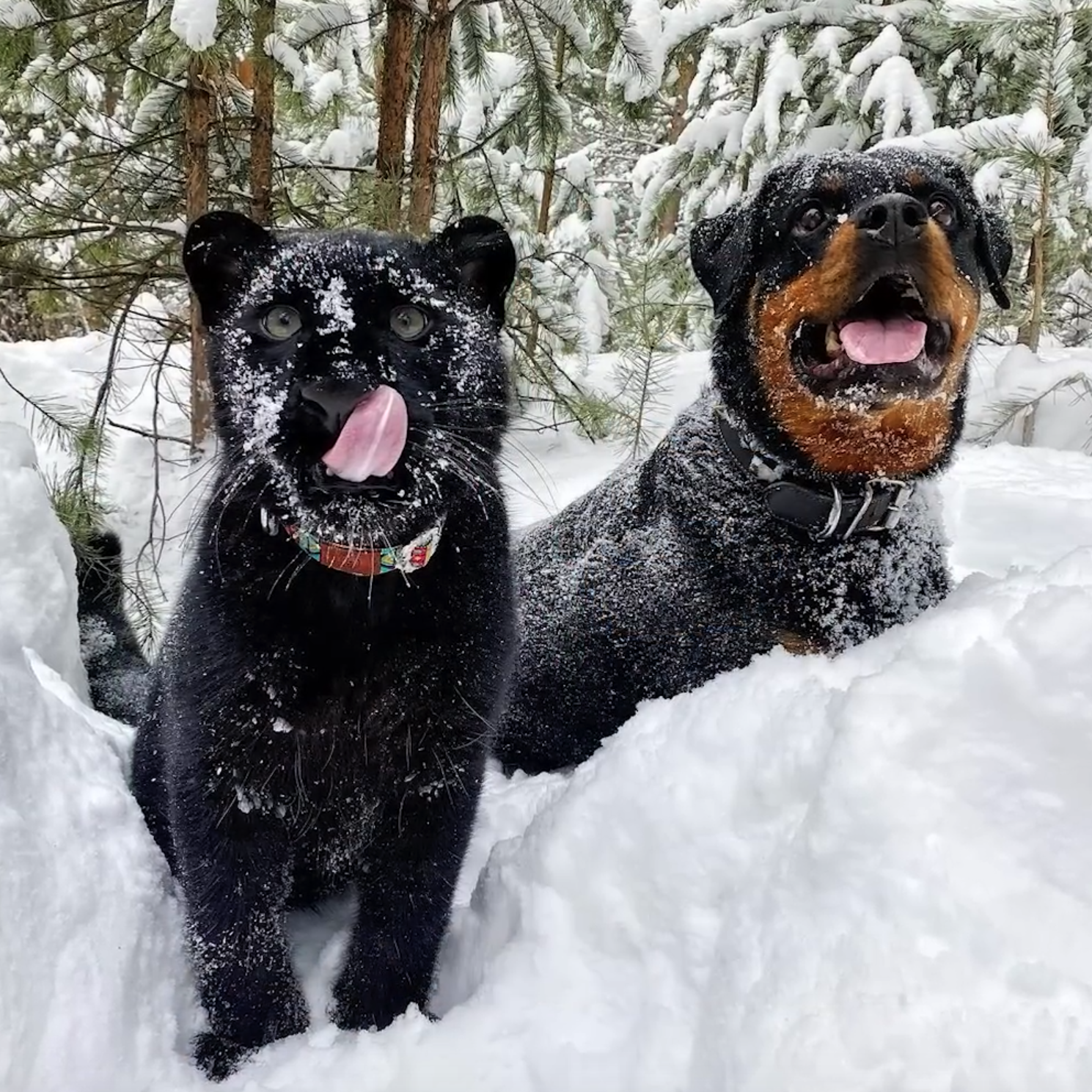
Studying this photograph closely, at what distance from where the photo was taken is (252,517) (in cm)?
171

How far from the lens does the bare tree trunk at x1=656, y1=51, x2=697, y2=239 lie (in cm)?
788

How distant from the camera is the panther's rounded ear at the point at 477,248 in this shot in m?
1.86

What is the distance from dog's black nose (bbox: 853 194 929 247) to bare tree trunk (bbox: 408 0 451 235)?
102 inches

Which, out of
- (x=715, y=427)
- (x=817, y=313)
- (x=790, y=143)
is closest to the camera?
(x=817, y=313)

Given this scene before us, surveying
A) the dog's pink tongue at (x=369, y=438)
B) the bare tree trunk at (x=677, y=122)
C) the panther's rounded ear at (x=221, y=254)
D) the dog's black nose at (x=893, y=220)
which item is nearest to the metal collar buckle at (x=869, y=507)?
the dog's black nose at (x=893, y=220)

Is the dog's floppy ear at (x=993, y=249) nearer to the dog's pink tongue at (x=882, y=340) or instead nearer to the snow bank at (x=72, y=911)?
the dog's pink tongue at (x=882, y=340)

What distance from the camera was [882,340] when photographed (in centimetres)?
231

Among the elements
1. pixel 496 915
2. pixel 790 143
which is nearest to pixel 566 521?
pixel 496 915

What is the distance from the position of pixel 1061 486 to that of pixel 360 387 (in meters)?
4.35

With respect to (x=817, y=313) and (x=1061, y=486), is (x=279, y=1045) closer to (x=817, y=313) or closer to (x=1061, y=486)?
(x=817, y=313)

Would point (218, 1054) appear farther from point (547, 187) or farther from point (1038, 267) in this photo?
point (547, 187)

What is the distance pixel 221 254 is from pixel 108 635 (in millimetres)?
1903

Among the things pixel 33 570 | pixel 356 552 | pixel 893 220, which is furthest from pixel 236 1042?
pixel 893 220

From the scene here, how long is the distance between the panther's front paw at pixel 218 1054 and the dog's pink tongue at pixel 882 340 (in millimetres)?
2109
